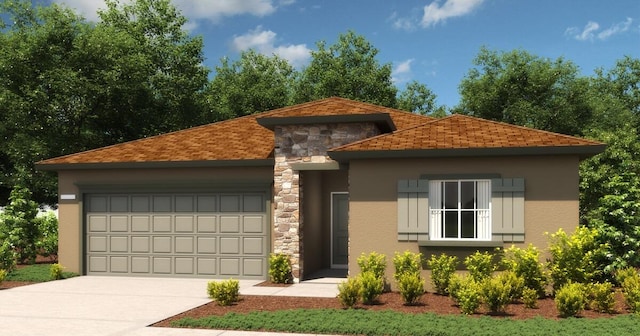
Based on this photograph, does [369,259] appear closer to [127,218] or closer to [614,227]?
[614,227]

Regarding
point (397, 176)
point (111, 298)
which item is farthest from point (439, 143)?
point (111, 298)

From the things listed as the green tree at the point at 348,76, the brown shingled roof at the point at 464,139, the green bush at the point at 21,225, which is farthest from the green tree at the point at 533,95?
the green bush at the point at 21,225

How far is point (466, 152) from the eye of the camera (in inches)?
492

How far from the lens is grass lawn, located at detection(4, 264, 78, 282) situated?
15.7 meters

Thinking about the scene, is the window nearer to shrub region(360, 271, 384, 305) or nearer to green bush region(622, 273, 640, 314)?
shrub region(360, 271, 384, 305)

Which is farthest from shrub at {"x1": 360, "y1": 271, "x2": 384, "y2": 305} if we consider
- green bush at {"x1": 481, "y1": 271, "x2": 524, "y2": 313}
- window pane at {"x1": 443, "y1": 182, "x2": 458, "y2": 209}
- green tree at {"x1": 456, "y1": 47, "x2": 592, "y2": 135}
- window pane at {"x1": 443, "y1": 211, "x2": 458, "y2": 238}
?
green tree at {"x1": 456, "y1": 47, "x2": 592, "y2": 135}

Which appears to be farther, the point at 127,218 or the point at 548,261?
the point at 127,218

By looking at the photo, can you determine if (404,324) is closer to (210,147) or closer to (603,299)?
(603,299)

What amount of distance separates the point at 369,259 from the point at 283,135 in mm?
4046

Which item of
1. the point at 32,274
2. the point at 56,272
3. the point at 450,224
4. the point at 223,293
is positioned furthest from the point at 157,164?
the point at 450,224

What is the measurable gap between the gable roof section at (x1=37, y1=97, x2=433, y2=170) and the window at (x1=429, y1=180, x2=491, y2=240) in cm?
296

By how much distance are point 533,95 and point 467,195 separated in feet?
75.5

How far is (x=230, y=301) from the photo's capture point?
11.3 meters

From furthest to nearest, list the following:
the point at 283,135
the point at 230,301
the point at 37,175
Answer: the point at 37,175, the point at 283,135, the point at 230,301
